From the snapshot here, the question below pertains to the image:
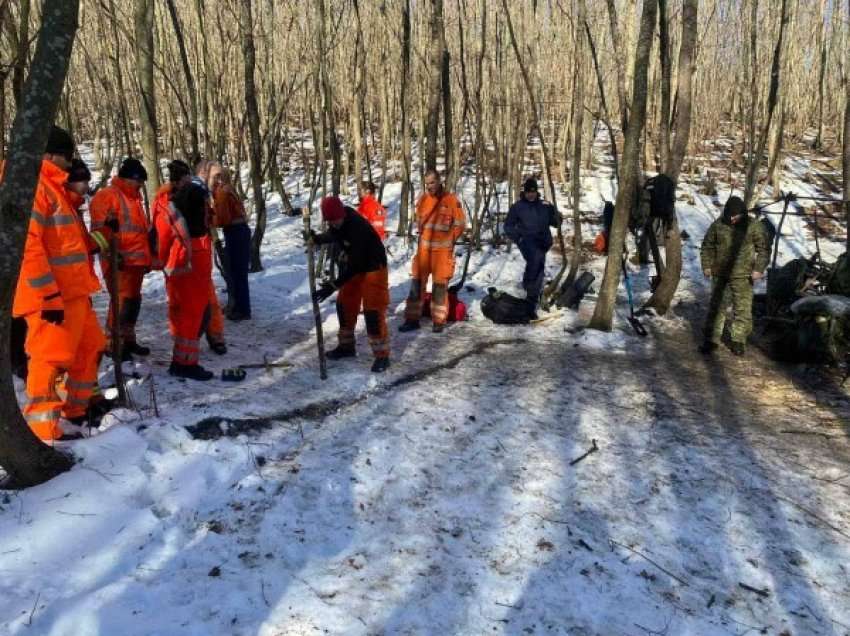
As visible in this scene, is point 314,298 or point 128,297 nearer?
point 314,298

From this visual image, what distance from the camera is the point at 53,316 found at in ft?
11.8

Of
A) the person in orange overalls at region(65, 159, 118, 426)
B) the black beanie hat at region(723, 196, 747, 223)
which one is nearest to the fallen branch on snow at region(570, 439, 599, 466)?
the person in orange overalls at region(65, 159, 118, 426)

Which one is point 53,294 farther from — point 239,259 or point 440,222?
point 440,222

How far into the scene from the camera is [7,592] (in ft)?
8.66

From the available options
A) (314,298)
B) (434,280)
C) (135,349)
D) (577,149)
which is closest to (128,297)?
(135,349)

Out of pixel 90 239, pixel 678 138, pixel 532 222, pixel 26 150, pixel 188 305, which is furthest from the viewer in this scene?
pixel 532 222

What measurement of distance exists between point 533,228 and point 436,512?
5.73m

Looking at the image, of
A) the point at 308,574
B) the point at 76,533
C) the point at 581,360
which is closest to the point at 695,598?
the point at 308,574

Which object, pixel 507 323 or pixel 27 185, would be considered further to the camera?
pixel 507 323

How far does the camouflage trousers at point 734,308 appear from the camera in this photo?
23.3ft

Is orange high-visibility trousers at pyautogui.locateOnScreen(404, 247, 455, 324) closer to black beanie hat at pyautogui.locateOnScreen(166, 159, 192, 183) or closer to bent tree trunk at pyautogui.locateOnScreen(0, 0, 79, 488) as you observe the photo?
black beanie hat at pyautogui.locateOnScreen(166, 159, 192, 183)

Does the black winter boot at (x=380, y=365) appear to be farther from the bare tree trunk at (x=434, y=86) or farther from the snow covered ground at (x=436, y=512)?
the bare tree trunk at (x=434, y=86)

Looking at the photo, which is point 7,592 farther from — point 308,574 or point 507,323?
point 507,323

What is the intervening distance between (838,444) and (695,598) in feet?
9.03
